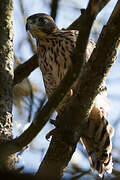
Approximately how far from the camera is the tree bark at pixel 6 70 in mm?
3424

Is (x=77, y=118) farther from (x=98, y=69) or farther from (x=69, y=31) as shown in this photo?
(x=69, y=31)

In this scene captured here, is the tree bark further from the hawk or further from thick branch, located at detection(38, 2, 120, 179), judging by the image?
the hawk

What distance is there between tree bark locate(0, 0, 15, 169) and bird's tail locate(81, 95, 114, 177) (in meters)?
1.12

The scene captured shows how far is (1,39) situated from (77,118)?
1.49 m

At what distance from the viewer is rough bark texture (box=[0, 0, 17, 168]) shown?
11.2 feet

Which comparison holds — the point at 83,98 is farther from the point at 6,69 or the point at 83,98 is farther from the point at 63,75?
the point at 63,75

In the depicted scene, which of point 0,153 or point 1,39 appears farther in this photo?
point 1,39

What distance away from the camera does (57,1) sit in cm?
458

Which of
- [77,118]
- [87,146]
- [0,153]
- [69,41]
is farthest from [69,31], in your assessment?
[0,153]

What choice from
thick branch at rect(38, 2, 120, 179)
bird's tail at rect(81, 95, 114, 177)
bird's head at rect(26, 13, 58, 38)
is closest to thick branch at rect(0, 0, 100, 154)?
thick branch at rect(38, 2, 120, 179)

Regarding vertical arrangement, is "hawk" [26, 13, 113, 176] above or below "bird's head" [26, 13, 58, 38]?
below

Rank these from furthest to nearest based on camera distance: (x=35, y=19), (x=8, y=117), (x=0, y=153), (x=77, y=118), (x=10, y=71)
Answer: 1. (x=35, y=19)
2. (x=10, y=71)
3. (x=8, y=117)
4. (x=77, y=118)
5. (x=0, y=153)

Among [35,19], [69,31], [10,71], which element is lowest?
[10,71]

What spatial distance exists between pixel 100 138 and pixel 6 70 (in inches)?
57.4
